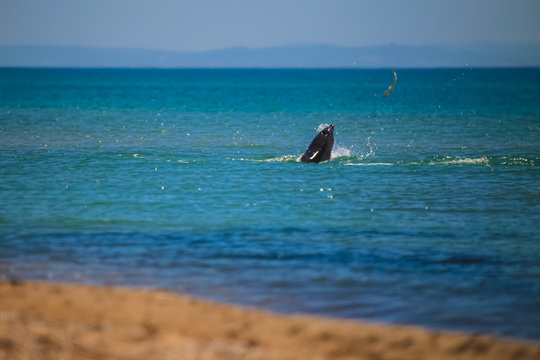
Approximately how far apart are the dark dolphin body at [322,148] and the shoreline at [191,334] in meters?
15.3

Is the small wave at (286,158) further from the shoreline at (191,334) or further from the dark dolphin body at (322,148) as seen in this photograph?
the shoreline at (191,334)

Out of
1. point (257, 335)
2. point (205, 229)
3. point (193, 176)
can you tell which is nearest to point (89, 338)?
point (257, 335)

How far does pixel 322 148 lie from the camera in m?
25.0

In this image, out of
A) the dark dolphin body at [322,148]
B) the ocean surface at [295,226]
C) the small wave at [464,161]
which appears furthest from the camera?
the small wave at [464,161]

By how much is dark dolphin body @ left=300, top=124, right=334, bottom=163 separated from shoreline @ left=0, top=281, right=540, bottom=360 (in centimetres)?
1529

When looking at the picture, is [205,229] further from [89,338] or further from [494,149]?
[494,149]

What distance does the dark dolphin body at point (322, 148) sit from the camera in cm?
2490

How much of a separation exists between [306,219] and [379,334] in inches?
278

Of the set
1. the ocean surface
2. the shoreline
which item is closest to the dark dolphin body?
the ocean surface

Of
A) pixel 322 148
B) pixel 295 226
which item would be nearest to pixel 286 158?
pixel 322 148

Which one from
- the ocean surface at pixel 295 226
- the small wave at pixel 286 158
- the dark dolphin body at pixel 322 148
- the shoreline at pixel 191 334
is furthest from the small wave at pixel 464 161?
the shoreline at pixel 191 334

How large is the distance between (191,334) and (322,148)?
55.8ft

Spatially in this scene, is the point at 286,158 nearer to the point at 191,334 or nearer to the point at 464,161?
the point at 464,161

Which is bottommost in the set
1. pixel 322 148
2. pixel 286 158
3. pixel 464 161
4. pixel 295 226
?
pixel 295 226
